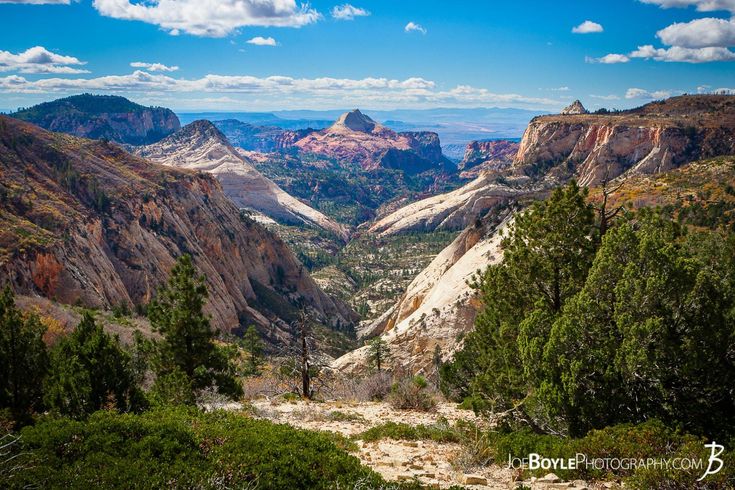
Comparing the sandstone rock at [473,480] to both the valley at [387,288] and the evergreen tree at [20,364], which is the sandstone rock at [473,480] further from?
the evergreen tree at [20,364]

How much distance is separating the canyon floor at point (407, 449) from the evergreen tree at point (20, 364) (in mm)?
7665

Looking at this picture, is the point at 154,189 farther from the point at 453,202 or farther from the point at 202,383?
the point at 453,202

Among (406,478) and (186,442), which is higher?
(186,442)

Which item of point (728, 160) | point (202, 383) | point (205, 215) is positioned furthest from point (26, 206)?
point (728, 160)

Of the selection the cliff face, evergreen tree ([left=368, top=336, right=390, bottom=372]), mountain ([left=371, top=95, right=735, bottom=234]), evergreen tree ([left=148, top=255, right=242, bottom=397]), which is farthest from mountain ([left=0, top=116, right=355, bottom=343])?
the cliff face

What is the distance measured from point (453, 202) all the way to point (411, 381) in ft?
582

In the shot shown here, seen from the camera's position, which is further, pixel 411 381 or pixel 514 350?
pixel 411 381

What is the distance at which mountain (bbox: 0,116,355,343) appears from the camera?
54406 mm

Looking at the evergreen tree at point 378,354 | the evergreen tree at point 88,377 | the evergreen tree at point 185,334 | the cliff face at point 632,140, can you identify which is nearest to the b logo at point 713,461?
the evergreen tree at point 88,377

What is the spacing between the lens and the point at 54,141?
84.6 meters

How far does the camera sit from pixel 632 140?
155625 millimetres

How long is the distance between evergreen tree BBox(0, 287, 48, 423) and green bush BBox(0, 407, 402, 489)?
3705 mm

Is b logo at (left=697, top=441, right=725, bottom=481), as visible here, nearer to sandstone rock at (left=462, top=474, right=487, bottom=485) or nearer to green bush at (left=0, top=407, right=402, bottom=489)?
sandstone rock at (left=462, top=474, right=487, bottom=485)

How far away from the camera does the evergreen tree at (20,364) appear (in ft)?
53.0
